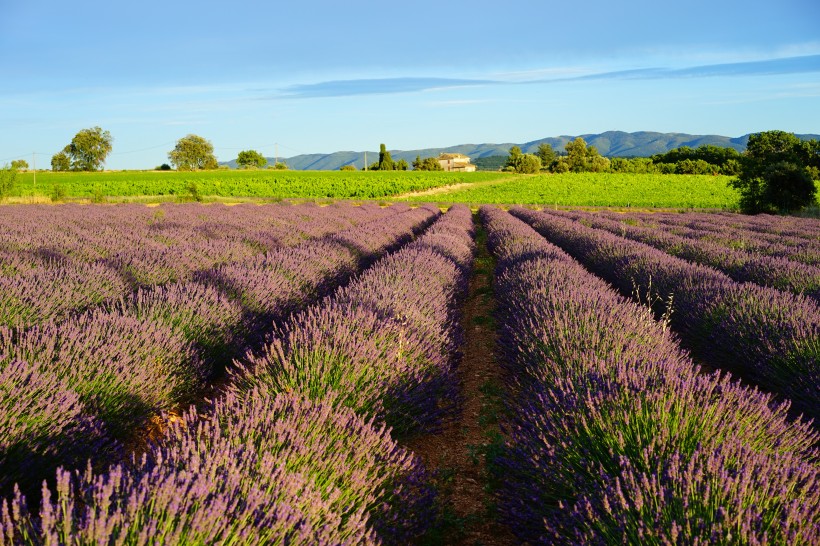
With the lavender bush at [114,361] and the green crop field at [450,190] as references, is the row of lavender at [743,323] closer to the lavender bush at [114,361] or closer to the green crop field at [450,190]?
the lavender bush at [114,361]

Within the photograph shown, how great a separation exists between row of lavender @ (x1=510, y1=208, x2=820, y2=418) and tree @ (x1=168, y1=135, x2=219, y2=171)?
8310cm

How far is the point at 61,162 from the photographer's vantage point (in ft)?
252

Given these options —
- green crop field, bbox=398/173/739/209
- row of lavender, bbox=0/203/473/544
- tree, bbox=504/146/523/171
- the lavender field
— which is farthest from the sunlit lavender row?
tree, bbox=504/146/523/171

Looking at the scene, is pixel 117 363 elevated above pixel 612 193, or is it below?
above

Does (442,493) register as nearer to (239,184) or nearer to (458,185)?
(239,184)

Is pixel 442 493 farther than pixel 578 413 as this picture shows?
Yes

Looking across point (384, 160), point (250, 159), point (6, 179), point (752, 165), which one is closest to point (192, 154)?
point (250, 159)

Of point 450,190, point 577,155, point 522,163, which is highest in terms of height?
point 577,155

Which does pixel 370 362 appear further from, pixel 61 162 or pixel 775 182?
pixel 61 162

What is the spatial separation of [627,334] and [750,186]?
84.7ft

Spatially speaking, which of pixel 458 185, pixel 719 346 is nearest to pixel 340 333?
pixel 719 346

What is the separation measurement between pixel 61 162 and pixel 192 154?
17.1 metres

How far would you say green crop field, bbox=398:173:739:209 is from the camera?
3559 centimetres

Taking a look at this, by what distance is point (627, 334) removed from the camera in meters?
3.63
